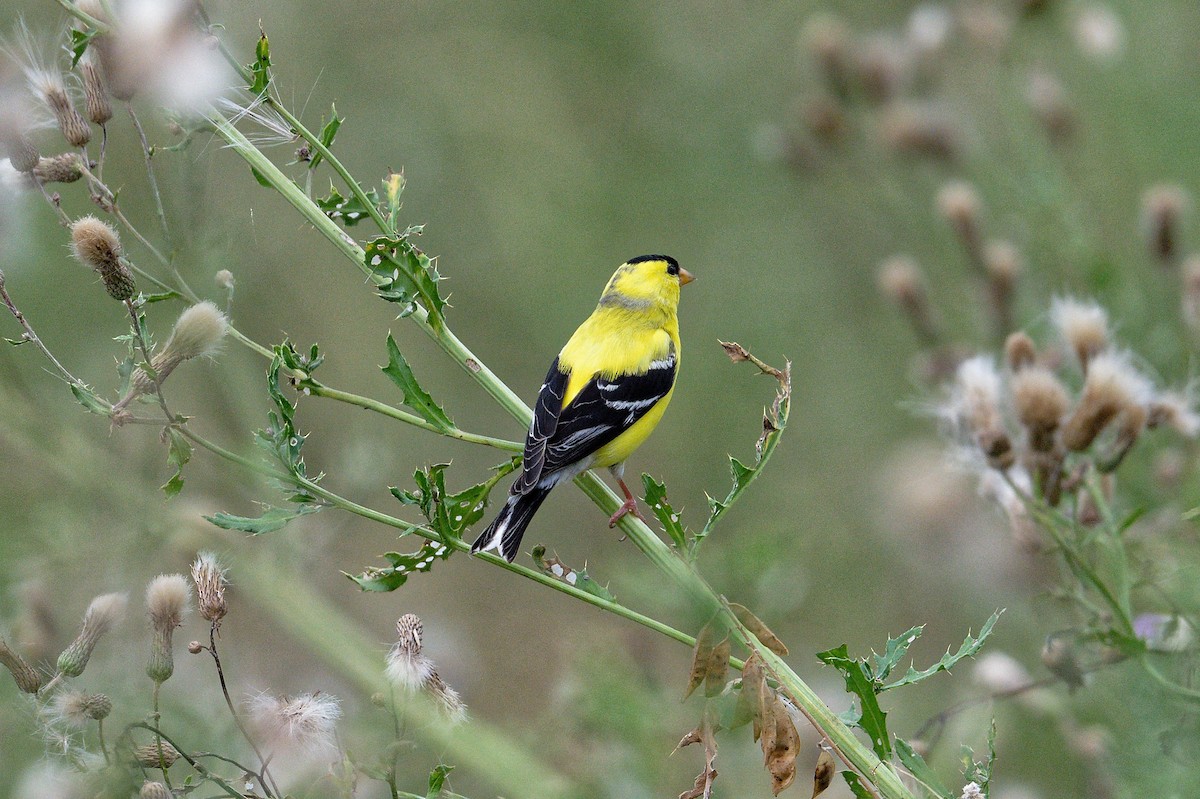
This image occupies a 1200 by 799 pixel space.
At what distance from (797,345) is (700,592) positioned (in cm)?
328

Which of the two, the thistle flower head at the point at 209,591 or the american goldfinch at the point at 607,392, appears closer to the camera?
the thistle flower head at the point at 209,591

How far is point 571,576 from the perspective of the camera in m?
1.78

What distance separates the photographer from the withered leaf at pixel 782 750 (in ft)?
5.17

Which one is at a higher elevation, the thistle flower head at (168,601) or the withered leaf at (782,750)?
the thistle flower head at (168,601)

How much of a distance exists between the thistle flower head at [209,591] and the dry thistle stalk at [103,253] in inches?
17.8

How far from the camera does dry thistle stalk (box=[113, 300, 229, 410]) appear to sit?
1.68 meters

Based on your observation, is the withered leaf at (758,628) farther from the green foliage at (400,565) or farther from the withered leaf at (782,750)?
the green foliage at (400,565)

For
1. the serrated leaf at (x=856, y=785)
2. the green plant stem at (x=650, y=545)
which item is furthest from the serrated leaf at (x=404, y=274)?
the serrated leaf at (x=856, y=785)

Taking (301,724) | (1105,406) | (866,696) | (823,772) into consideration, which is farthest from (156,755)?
(1105,406)

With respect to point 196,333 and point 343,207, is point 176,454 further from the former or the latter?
point 343,207

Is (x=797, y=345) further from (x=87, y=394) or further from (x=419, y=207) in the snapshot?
(x=87, y=394)

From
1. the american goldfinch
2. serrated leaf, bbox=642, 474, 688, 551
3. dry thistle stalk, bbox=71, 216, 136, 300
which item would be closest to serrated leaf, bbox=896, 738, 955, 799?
serrated leaf, bbox=642, 474, 688, 551

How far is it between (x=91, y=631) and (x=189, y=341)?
0.46 meters

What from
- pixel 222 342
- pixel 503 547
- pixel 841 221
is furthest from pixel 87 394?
pixel 841 221
